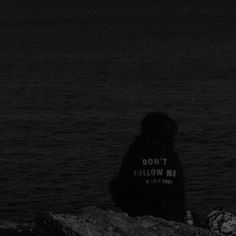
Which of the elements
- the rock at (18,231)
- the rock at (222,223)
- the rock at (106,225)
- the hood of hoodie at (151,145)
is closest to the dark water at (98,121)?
the rock at (18,231)

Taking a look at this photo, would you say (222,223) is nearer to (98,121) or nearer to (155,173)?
(155,173)

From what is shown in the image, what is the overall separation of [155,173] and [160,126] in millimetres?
789

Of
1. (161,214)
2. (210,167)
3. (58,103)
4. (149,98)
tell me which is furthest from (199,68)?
(161,214)

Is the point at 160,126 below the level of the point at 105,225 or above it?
above

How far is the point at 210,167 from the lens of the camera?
53.6m

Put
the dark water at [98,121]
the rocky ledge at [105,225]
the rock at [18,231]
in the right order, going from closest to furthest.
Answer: the rocky ledge at [105,225] → the rock at [18,231] → the dark water at [98,121]

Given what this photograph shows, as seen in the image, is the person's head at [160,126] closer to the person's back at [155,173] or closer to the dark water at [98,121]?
the person's back at [155,173]

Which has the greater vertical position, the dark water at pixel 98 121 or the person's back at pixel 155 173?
the person's back at pixel 155 173

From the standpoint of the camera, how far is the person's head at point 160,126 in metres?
12.8

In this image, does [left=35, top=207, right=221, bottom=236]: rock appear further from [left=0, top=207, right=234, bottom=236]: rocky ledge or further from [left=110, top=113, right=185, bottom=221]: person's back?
[left=110, top=113, right=185, bottom=221]: person's back

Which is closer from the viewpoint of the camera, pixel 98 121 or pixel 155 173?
pixel 155 173

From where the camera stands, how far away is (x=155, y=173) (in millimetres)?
13016

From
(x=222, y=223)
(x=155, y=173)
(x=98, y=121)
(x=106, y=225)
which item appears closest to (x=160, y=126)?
(x=155, y=173)

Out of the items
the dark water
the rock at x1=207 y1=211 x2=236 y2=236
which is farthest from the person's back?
the dark water
